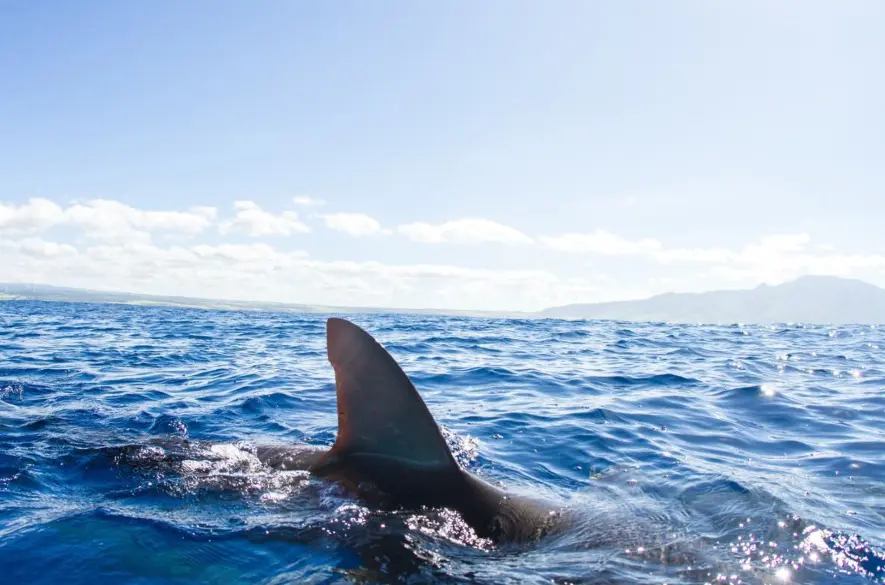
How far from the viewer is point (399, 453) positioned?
5.56m

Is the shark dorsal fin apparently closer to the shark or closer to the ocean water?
the shark

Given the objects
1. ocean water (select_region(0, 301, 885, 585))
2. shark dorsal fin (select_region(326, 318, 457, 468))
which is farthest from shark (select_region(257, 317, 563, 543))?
ocean water (select_region(0, 301, 885, 585))

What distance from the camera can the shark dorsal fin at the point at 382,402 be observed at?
544 cm

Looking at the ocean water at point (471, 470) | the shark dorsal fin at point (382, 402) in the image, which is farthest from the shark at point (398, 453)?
the ocean water at point (471, 470)

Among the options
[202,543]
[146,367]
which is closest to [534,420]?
[202,543]

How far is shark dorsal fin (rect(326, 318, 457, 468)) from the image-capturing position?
544 cm

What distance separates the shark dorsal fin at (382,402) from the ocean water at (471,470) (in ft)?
1.74

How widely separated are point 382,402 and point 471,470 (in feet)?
8.52

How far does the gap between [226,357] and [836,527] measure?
1791 cm

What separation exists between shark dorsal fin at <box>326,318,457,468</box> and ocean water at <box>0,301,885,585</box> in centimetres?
53

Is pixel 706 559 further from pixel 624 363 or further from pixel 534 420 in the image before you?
pixel 624 363

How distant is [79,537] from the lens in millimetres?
5023

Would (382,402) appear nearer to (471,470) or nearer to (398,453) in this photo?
(398,453)

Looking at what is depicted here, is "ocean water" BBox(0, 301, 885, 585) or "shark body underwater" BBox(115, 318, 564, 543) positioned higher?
"shark body underwater" BBox(115, 318, 564, 543)
